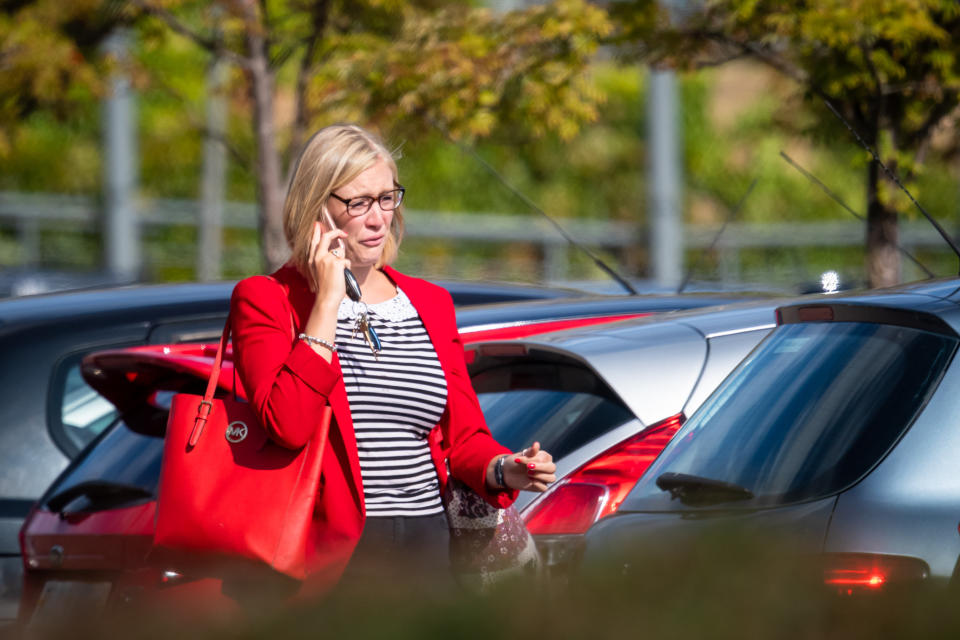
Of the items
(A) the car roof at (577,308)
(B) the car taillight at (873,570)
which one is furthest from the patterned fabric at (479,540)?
(A) the car roof at (577,308)

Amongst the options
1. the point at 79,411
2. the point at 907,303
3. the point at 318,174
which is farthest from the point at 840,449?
the point at 79,411

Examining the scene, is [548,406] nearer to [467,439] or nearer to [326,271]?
[467,439]

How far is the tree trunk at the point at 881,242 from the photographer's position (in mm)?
7902

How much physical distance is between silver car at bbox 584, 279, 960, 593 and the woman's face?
86 cm

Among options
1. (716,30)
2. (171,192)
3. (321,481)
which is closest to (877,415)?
(321,481)

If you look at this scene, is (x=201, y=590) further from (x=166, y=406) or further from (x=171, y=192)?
(x=171, y=192)

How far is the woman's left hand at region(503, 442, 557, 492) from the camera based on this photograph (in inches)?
118

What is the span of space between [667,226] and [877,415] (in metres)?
11.2

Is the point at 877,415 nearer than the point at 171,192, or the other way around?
the point at 877,415

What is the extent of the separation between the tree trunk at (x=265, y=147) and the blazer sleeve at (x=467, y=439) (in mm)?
7501

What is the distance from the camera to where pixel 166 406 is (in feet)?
14.6

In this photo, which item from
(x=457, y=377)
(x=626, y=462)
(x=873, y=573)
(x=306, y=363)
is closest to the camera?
(x=873, y=573)

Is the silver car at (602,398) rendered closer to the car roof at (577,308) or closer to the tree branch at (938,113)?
the car roof at (577,308)

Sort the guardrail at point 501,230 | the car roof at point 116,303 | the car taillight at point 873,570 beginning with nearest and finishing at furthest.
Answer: the car taillight at point 873,570 → the car roof at point 116,303 → the guardrail at point 501,230
